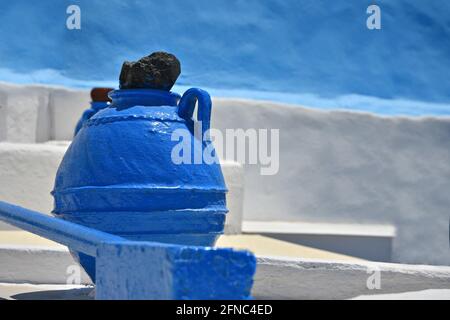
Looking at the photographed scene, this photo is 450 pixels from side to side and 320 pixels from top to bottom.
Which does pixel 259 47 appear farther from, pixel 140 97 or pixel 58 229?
pixel 58 229

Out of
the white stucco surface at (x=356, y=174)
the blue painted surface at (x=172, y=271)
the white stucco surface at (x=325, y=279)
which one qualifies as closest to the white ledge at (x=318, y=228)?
the white stucco surface at (x=356, y=174)

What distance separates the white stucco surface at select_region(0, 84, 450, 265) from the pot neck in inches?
174

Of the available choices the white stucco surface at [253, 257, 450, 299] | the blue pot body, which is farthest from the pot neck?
the white stucco surface at [253, 257, 450, 299]

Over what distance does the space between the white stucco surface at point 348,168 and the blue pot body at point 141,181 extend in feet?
14.9

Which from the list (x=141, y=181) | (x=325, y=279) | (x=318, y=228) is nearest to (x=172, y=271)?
(x=141, y=181)

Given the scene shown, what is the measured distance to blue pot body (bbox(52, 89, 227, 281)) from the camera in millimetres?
3787

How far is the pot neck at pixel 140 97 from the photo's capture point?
411 centimetres

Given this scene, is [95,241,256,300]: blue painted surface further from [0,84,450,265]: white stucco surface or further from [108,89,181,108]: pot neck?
[0,84,450,265]: white stucco surface

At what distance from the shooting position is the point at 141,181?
12.5 ft

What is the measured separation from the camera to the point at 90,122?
4.07 meters

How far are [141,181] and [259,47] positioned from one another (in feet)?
22.7

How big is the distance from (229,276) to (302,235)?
5316 millimetres
